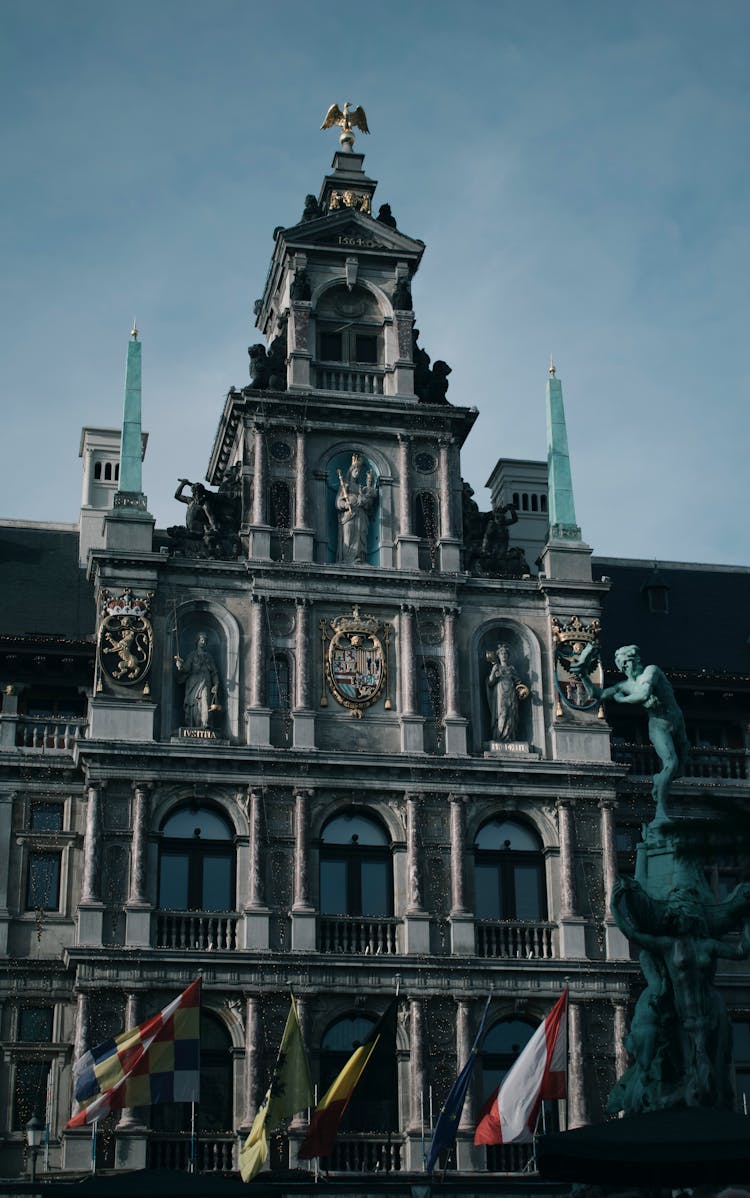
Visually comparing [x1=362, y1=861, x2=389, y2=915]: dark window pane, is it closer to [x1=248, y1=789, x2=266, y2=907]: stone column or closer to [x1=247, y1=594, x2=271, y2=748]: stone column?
[x1=248, y1=789, x2=266, y2=907]: stone column

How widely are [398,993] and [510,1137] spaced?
513cm

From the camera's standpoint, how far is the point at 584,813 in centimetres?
4725

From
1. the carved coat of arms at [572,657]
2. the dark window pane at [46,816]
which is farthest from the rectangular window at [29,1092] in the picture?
the carved coat of arms at [572,657]

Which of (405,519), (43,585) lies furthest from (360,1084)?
(43,585)

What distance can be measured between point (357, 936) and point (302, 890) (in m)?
1.79

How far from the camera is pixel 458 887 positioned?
45.6m

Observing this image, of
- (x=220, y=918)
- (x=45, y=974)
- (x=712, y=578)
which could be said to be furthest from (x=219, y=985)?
(x=712, y=578)

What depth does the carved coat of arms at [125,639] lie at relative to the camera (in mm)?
45969

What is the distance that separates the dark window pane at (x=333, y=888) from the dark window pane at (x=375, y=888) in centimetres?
52

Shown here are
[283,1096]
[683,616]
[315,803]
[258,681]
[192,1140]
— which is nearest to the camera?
[283,1096]

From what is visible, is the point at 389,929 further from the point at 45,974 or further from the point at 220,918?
the point at 45,974

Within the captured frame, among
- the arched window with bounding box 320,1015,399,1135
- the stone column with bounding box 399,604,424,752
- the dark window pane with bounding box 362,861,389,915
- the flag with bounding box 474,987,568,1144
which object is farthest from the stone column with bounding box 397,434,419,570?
the flag with bounding box 474,987,568,1144

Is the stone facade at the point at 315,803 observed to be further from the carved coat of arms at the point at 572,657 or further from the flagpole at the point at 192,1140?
the flagpole at the point at 192,1140

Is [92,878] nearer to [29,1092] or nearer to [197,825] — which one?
[197,825]
